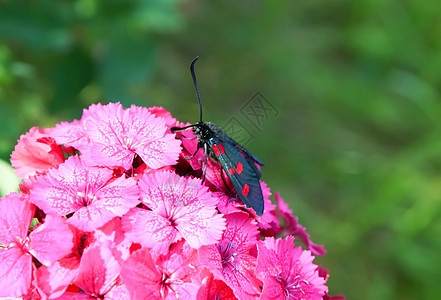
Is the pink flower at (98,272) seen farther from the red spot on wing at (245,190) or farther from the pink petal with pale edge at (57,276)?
the red spot on wing at (245,190)

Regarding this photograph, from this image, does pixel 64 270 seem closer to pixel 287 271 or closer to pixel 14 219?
pixel 14 219

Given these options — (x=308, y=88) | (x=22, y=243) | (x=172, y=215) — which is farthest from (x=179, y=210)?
(x=308, y=88)

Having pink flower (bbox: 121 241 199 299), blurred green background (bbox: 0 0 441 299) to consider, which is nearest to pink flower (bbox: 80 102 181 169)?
pink flower (bbox: 121 241 199 299)

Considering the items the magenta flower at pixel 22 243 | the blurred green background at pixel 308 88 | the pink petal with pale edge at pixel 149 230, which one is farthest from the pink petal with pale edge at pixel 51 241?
the blurred green background at pixel 308 88

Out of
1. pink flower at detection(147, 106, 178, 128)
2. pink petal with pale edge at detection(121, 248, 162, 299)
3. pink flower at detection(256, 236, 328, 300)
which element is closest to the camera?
pink petal with pale edge at detection(121, 248, 162, 299)

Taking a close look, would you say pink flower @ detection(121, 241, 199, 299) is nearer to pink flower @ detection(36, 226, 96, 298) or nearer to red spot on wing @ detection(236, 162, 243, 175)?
pink flower @ detection(36, 226, 96, 298)

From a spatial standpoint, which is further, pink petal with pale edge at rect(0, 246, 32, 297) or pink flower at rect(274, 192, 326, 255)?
pink flower at rect(274, 192, 326, 255)
